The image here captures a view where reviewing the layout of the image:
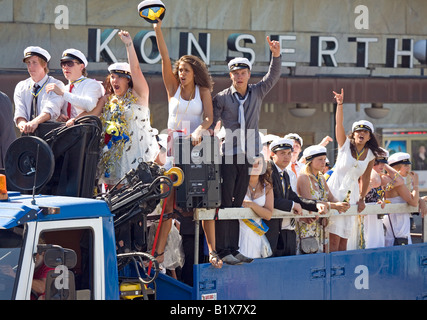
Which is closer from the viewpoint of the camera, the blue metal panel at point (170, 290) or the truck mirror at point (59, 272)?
the truck mirror at point (59, 272)

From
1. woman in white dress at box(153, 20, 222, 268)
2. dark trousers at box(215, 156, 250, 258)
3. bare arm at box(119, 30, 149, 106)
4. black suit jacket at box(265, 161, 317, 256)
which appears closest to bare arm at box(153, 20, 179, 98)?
woman in white dress at box(153, 20, 222, 268)

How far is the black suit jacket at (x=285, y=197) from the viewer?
22.2 ft

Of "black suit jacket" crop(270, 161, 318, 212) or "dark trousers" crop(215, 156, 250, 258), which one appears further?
"black suit jacket" crop(270, 161, 318, 212)

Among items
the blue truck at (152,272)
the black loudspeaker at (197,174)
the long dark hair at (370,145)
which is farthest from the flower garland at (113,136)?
the long dark hair at (370,145)

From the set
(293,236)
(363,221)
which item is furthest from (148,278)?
(363,221)

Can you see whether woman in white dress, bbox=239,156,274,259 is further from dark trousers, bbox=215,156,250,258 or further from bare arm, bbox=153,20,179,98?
bare arm, bbox=153,20,179,98

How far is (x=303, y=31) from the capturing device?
1952cm

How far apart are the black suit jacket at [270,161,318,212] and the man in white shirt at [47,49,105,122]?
160cm

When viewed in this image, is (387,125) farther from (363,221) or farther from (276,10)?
(363,221)

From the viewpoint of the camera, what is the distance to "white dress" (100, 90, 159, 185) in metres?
6.52

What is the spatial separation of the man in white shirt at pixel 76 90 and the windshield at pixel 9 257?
2.16 m

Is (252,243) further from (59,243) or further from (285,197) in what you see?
(59,243)

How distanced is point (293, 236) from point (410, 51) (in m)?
13.4

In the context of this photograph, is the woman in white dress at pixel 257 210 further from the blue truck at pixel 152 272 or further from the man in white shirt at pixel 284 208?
the blue truck at pixel 152 272
